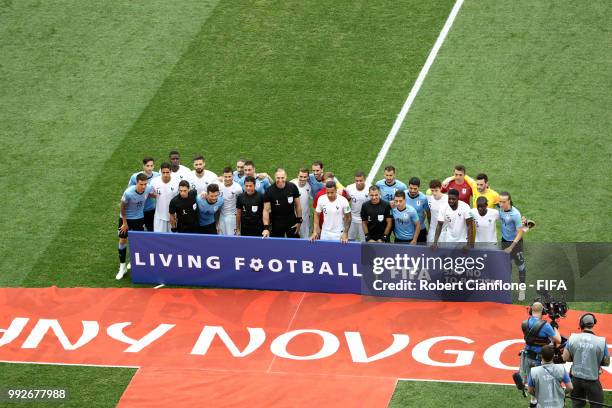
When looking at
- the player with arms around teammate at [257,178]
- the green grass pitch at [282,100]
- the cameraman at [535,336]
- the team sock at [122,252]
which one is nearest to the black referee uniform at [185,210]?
the player with arms around teammate at [257,178]

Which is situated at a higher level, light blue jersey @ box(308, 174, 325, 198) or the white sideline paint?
the white sideline paint

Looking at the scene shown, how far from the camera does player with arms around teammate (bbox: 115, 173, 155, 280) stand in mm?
18734

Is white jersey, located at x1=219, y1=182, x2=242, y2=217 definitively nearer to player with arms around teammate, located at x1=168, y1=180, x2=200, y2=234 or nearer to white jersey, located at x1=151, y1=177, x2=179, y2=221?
player with arms around teammate, located at x1=168, y1=180, x2=200, y2=234

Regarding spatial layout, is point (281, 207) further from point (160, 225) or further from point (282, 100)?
point (282, 100)

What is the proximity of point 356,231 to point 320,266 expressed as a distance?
100cm

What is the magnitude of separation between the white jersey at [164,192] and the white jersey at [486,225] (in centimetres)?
455

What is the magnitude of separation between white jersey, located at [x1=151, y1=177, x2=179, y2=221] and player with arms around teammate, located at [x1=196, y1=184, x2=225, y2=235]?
0.44 m

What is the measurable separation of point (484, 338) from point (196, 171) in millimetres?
5174

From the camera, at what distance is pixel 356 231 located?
19.0 metres

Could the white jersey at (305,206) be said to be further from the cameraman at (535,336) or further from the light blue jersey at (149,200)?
the cameraman at (535,336)

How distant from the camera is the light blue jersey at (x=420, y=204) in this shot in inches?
723

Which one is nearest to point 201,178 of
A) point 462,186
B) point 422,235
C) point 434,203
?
point 422,235

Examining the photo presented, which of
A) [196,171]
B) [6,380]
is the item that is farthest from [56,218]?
[6,380]

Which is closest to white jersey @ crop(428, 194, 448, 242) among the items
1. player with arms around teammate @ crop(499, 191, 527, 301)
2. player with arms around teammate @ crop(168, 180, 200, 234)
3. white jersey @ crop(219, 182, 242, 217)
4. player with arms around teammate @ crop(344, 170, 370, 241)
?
player with arms around teammate @ crop(499, 191, 527, 301)
